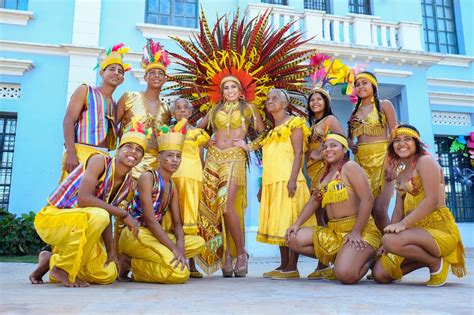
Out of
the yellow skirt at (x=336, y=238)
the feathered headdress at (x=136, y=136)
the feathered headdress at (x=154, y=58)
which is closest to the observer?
the feathered headdress at (x=136, y=136)

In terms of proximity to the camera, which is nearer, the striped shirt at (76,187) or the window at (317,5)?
the striped shirt at (76,187)

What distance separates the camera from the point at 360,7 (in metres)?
10.6

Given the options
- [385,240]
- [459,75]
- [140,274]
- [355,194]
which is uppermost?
[459,75]

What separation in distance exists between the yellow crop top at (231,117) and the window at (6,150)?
5.75 metres

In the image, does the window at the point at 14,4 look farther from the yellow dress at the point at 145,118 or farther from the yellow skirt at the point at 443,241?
the yellow skirt at the point at 443,241

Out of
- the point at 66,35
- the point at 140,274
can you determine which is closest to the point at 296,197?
the point at 140,274

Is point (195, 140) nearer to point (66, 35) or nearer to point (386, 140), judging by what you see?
point (386, 140)

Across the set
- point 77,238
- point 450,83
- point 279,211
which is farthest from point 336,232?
point 450,83

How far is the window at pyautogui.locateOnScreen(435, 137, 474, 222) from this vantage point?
996 cm

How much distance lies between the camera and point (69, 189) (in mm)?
3025

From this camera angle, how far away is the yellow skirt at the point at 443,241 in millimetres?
3100

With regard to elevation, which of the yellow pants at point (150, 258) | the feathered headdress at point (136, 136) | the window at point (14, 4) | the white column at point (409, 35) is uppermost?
the window at point (14, 4)

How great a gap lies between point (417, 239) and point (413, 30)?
749 cm

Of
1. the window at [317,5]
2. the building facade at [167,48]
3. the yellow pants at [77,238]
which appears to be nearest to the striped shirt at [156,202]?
the yellow pants at [77,238]
